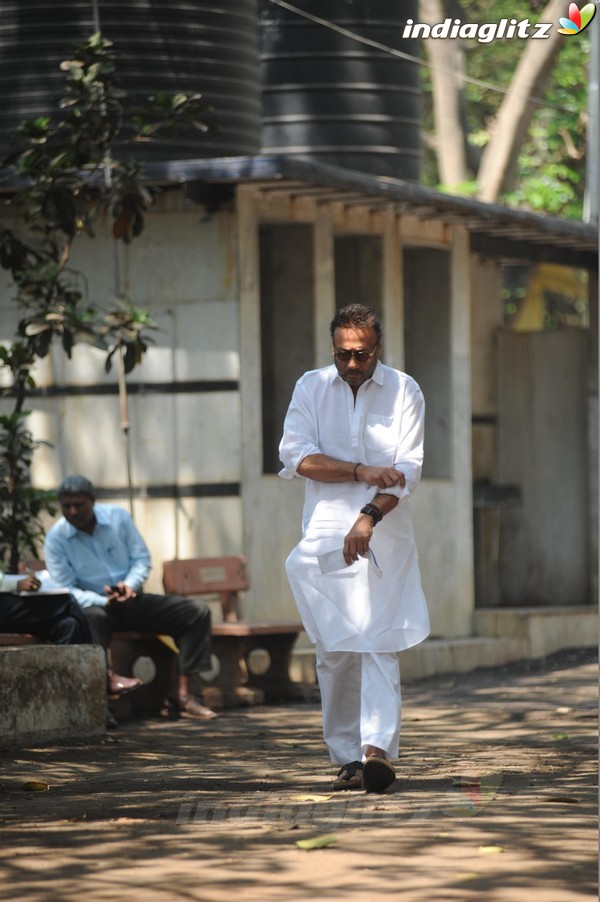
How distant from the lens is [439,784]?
23.3 ft

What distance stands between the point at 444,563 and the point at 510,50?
15136 millimetres

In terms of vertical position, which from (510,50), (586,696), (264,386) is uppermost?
(510,50)

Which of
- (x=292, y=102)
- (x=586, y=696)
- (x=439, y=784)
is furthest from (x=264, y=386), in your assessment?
(x=439, y=784)

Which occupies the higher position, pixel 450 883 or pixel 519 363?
pixel 519 363

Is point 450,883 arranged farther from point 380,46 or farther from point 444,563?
point 380,46

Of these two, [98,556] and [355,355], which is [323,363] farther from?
[355,355]

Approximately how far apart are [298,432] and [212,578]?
174 inches

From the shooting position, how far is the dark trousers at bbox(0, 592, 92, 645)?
31.6 feet

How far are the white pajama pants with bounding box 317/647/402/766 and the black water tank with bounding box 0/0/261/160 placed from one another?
6.23 meters

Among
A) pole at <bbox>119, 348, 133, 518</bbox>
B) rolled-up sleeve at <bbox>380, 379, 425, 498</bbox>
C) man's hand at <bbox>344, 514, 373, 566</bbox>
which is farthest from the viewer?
pole at <bbox>119, 348, 133, 518</bbox>

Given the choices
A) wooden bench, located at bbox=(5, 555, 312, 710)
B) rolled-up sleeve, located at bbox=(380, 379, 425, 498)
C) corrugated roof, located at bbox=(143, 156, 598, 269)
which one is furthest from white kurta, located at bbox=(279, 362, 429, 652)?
corrugated roof, located at bbox=(143, 156, 598, 269)

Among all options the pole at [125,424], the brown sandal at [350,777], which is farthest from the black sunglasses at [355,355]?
the pole at [125,424]

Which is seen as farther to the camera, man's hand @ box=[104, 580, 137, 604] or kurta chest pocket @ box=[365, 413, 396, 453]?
man's hand @ box=[104, 580, 137, 604]

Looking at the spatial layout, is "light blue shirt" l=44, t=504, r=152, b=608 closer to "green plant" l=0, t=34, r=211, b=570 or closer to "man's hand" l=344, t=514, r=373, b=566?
"green plant" l=0, t=34, r=211, b=570
